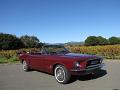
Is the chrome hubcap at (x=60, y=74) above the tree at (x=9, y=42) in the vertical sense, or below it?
below

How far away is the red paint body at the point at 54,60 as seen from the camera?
26.7 ft

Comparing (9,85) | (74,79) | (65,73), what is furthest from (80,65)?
(9,85)

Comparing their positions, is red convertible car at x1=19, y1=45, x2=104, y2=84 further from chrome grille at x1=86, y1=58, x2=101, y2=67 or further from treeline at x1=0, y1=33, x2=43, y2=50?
treeline at x1=0, y1=33, x2=43, y2=50

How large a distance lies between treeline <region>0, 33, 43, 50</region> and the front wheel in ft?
158

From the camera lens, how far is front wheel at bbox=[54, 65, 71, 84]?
830 cm

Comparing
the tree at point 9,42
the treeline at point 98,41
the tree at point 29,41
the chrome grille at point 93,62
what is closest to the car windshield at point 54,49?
the chrome grille at point 93,62

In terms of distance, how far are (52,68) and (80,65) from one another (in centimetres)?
153

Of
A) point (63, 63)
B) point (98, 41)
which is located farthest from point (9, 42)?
point (63, 63)

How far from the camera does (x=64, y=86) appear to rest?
26.2 ft

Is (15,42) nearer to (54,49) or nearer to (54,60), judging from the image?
(54,49)

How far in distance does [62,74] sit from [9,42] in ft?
172

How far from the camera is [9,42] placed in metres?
59.1

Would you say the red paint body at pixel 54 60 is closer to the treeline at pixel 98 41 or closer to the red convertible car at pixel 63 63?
the red convertible car at pixel 63 63

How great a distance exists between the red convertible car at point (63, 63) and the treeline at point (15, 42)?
153 ft
